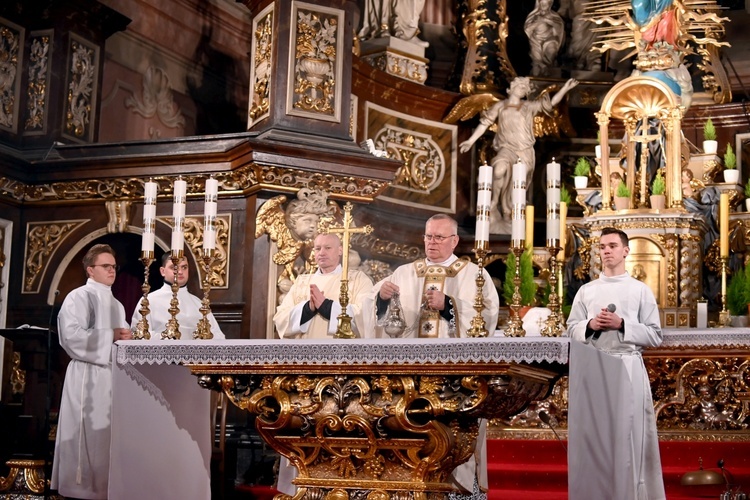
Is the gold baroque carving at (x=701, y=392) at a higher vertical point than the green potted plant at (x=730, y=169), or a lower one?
lower

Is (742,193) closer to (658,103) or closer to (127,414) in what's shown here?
(658,103)

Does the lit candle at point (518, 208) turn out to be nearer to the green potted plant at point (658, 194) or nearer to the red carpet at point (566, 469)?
the red carpet at point (566, 469)

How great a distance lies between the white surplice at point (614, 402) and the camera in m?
5.79

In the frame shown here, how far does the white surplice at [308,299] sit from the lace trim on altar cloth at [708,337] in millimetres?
2282

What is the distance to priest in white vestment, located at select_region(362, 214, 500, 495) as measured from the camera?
21.8 ft

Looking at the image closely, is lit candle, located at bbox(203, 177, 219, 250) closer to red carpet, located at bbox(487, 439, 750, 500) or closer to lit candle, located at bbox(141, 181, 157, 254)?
lit candle, located at bbox(141, 181, 157, 254)

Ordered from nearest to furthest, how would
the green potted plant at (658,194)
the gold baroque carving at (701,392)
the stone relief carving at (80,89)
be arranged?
the gold baroque carving at (701,392)
the stone relief carving at (80,89)
the green potted plant at (658,194)

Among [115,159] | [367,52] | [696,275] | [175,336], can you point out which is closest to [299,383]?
[175,336]

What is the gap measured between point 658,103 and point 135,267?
5246 mm

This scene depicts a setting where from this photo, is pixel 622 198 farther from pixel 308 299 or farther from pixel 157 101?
pixel 157 101

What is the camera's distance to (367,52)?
40.3 feet

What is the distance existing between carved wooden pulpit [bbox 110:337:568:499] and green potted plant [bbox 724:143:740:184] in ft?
20.0

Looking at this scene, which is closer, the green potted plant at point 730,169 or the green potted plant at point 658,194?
the green potted plant at point 658,194

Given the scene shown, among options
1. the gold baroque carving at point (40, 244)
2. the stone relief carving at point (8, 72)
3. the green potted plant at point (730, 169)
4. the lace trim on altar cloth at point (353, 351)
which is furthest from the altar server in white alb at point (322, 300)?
the green potted plant at point (730, 169)
